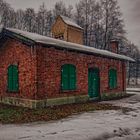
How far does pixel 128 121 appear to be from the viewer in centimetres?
1074

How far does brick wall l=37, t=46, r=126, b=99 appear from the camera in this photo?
14.5 metres

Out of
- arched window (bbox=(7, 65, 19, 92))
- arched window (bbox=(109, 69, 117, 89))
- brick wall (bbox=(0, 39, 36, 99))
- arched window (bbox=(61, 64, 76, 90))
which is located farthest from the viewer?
arched window (bbox=(109, 69, 117, 89))

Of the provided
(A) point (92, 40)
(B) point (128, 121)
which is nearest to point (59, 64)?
(B) point (128, 121)

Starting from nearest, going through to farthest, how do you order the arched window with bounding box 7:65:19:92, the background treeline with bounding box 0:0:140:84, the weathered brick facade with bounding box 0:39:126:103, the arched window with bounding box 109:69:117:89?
the weathered brick facade with bounding box 0:39:126:103, the arched window with bounding box 7:65:19:92, the arched window with bounding box 109:69:117:89, the background treeline with bounding box 0:0:140:84

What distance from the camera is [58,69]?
15648mm

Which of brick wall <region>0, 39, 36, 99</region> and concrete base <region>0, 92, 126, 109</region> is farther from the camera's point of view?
brick wall <region>0, 39, 36, 99</region>

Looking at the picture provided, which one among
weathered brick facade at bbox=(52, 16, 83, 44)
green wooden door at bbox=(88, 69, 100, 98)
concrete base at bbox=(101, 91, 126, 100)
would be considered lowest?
concrete base at bbox=(101, 91, 126, 100)

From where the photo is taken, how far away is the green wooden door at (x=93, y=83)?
62.2ft

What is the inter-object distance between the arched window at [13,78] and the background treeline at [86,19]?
28.8 m

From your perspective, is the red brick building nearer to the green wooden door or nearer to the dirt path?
the green wooden door

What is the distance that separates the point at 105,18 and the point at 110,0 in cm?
297

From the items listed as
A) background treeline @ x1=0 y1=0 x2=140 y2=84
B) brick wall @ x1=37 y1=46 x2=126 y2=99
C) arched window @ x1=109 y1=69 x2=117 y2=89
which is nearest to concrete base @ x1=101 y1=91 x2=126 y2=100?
brick wall @ x1=37 y1=46 x2=126 y2=99

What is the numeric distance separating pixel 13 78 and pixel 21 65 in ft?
3.90

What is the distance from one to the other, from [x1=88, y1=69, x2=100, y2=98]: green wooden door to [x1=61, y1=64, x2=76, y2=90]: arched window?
7.53 ft
